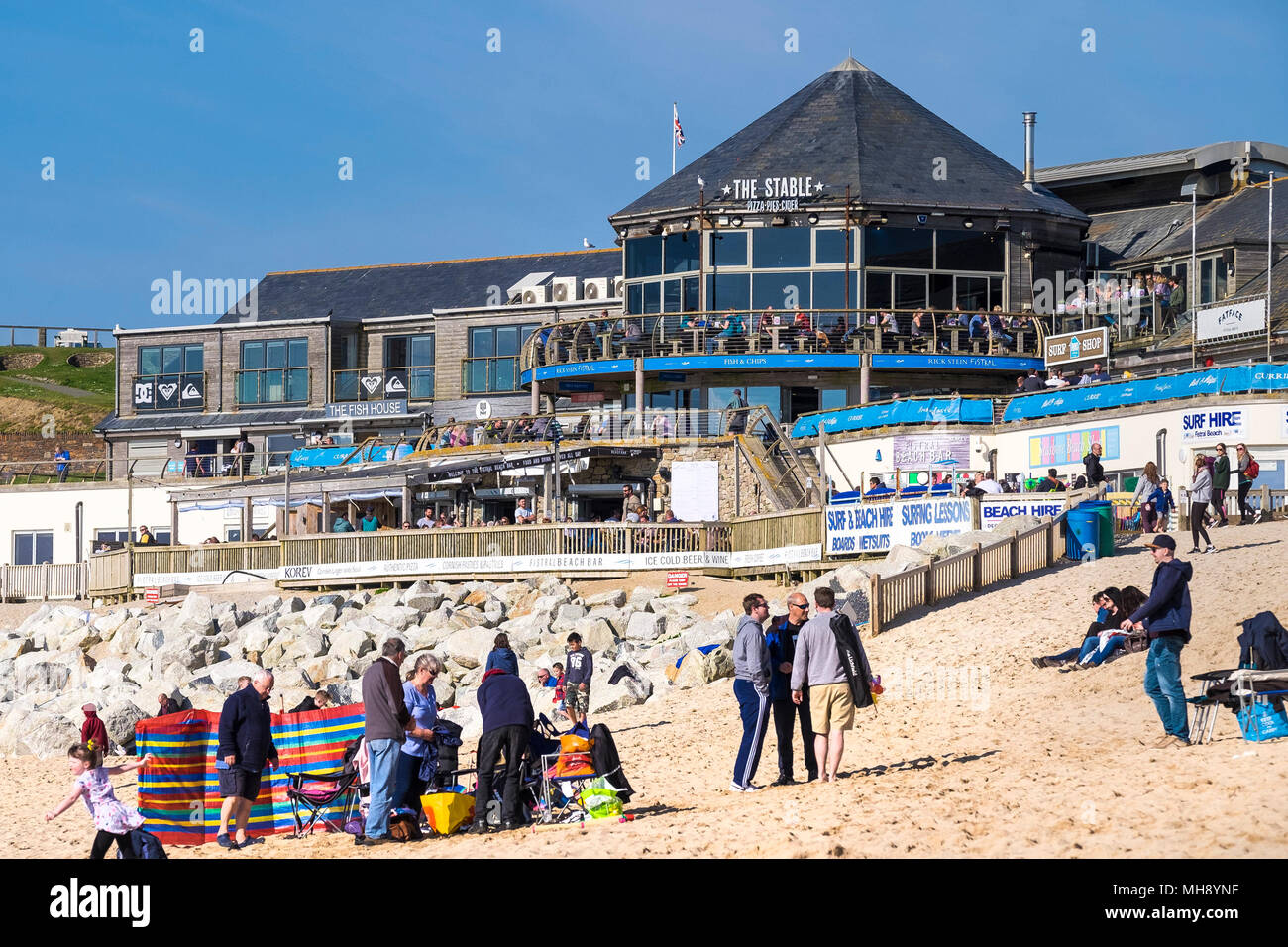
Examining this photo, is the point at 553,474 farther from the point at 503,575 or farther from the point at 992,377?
the point at 992,377

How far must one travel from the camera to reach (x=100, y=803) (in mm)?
13266

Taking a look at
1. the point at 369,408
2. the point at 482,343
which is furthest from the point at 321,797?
the point at 369,408

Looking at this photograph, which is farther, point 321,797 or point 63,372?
point 63,372

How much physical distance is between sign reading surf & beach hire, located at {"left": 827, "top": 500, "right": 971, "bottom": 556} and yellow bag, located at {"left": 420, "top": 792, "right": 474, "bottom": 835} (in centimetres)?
1615

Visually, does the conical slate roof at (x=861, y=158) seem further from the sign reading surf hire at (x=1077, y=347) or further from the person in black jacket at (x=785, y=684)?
the person in black jacket at (x=785, y=684)

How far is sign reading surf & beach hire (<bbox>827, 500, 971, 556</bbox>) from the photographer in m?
29.8

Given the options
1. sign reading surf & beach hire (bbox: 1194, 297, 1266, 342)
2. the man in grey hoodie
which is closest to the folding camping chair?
the man in grey hoodie

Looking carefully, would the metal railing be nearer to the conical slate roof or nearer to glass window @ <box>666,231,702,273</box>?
glass window @ <box>666,231,702,273</box>

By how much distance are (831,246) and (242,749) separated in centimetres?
3359

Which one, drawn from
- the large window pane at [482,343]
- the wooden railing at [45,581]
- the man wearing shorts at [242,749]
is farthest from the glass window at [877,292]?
the man wearing shorts at [242,749]

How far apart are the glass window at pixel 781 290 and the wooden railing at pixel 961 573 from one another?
20.9 metres

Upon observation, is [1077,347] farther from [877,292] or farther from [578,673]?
[578,673]

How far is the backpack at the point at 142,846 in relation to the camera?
43.3 ft

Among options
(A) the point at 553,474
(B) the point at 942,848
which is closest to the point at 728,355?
(A) the point at 553,474
